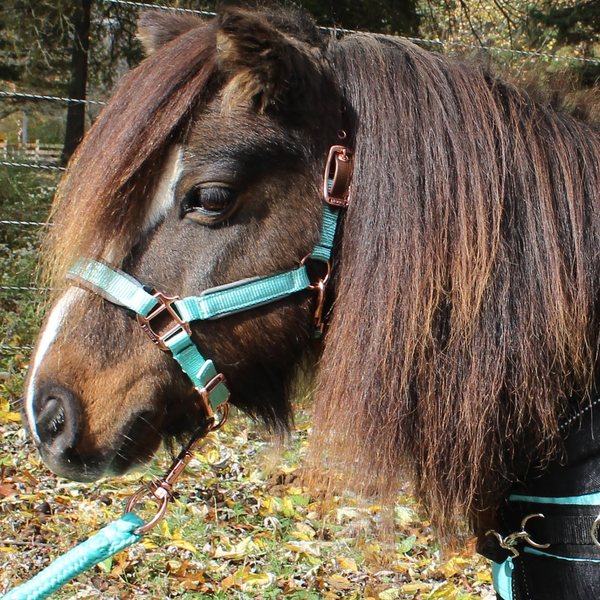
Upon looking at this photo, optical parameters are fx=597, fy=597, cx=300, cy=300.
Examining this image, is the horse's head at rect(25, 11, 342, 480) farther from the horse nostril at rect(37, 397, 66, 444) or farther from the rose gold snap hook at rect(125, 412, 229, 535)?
the rose gold snap hook at rect(125, 412, 229, 535)

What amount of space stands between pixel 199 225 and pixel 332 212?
318 mm

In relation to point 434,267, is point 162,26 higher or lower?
higher

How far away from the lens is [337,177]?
4.62 feet

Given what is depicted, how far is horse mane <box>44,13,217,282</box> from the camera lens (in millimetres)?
1346

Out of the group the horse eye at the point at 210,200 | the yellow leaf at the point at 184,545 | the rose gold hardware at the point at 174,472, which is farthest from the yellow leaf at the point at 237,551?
the horse eye at the point at 210,200

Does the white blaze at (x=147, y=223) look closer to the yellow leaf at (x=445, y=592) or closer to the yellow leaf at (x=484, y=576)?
the yellow leaf at (x=445, y=592)

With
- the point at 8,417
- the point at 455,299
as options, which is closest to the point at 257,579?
the point at 455,299

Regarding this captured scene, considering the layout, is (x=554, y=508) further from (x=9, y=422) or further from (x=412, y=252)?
(x=9, y=422)

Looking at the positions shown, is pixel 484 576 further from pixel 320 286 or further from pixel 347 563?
pixel 320 286

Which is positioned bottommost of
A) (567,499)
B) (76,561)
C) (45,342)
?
(76,561)

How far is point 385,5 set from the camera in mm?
6324

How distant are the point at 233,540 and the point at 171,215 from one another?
6.87 ft

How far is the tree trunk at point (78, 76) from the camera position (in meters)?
6.49

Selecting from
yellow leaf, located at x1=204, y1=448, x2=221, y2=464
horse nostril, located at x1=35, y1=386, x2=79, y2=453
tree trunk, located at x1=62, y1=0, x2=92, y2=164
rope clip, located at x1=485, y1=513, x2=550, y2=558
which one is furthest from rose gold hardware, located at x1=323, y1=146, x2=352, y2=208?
tree trunk, located at x1=62, y1=0, x2=92, y2=164
